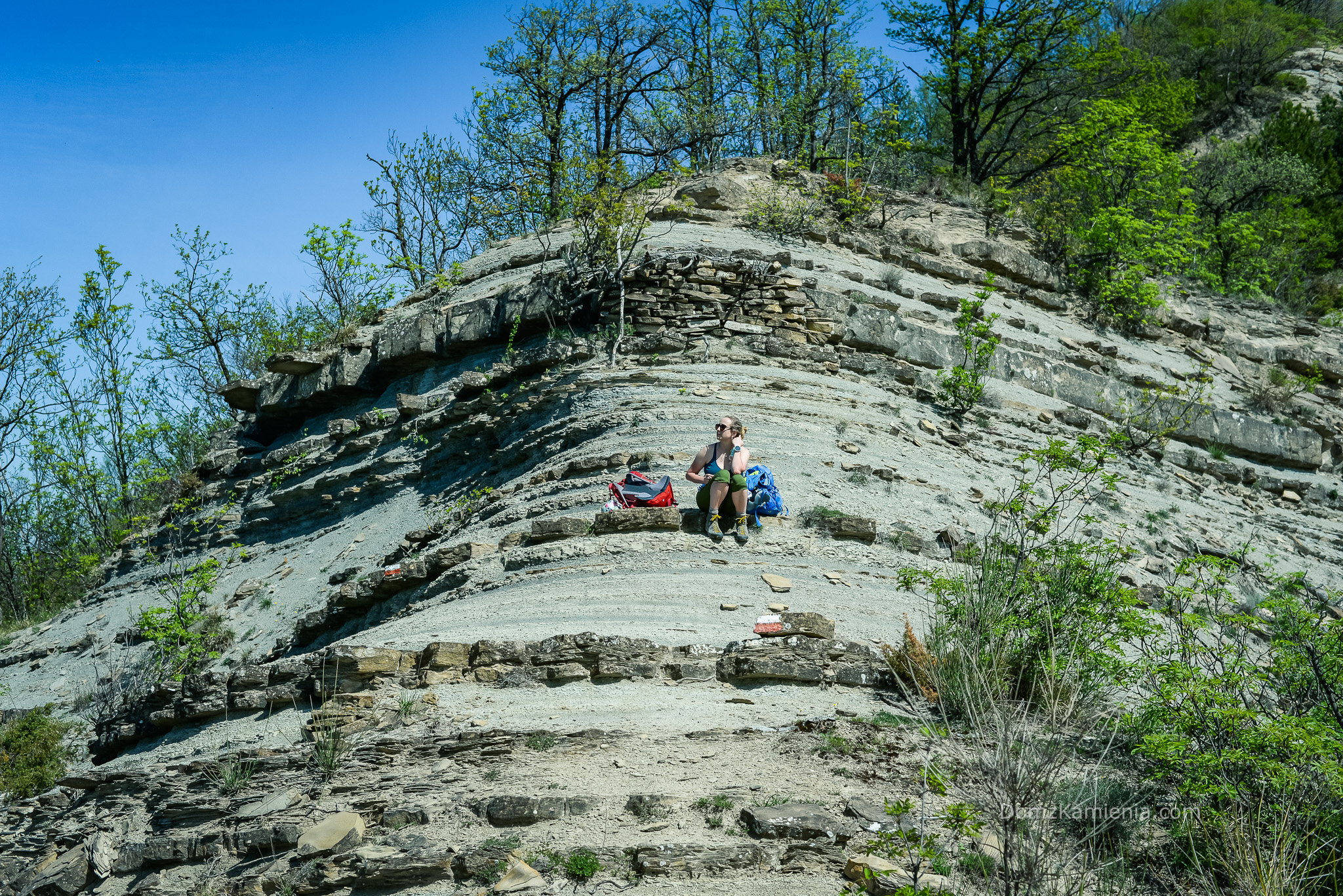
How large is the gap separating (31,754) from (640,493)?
7.37 m

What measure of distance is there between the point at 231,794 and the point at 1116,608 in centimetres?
588

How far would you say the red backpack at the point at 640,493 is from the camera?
9320 millimetres

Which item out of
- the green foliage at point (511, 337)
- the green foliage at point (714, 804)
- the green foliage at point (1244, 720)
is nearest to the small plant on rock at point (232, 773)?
the green foliage at point (714, 804)

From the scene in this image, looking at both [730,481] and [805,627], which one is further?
[730,481]

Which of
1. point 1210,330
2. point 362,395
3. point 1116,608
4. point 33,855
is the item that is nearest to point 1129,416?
point 1210,330

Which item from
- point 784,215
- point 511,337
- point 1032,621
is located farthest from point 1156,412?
point 1032,621

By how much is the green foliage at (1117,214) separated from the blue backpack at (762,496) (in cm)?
1123

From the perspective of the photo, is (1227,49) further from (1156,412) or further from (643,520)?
(643,520)

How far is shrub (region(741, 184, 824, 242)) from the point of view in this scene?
16422 mm

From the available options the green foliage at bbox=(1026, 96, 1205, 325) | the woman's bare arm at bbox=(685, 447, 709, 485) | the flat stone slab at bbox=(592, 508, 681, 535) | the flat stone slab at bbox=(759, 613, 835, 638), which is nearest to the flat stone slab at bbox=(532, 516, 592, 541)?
the flat stone slab at bbox=(592, 508, 681, 535)

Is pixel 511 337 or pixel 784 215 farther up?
pixel 784 215

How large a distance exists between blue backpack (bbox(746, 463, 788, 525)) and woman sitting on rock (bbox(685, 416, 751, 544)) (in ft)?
0.31

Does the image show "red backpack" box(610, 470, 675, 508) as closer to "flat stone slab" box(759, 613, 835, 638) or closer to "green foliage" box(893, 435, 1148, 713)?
"flat stone slab" box(759, 613, 835, 638)

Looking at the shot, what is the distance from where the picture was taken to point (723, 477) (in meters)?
8.89
